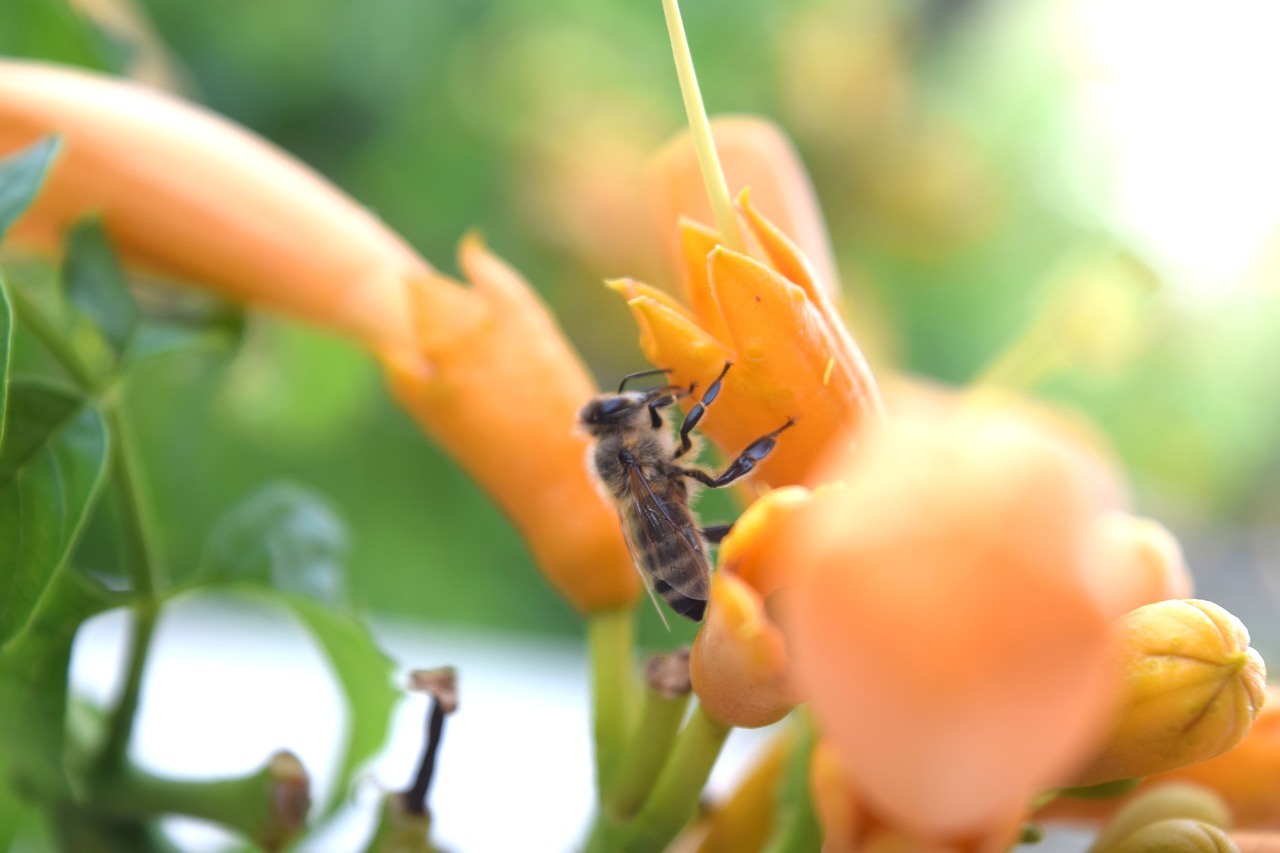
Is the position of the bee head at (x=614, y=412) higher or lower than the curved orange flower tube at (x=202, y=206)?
lower

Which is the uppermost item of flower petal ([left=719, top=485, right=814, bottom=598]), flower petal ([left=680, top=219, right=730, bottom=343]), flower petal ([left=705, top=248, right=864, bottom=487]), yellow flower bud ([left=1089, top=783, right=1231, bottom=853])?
flower petal ([left=680, top=219, right=730, bottom=343])

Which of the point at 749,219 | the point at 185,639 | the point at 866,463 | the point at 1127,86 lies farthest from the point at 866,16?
the point at 866,463

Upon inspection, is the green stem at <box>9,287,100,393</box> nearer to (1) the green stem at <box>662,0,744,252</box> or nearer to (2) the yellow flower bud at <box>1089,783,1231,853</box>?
(1) the green stem at <box>662,0,744,252</box>

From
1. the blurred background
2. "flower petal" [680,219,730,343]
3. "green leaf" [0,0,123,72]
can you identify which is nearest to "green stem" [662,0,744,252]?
"flower petal" [680,219,730,343]

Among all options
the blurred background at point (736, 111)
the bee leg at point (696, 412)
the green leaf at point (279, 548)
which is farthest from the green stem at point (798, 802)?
the blurred background at point (736, 111)

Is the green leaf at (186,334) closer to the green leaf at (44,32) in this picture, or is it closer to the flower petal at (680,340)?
the green leaf at (44,32)

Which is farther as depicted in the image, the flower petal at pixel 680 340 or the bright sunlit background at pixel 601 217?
the bright sunlit background at pixel 601 217

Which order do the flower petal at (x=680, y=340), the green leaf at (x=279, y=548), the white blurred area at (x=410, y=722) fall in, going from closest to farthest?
the flower petal at (x=680, y=340), the green leaf at (x=279, y=548), the white blurred area at (x=410, y=722)
